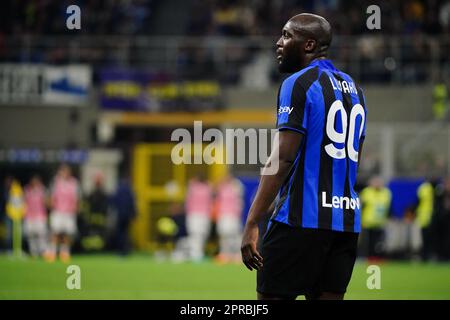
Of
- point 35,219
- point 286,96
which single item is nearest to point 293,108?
point 286,96

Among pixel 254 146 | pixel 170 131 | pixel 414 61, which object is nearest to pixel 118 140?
pixel 170 131

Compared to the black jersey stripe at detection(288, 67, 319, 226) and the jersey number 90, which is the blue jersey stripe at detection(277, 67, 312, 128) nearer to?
the black jersey stripe at detection(288, 67, 319, 226)

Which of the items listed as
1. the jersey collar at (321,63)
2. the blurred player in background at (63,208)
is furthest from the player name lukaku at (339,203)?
the blurred player in background at (63,208)

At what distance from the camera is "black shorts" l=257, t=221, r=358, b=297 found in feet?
18.3

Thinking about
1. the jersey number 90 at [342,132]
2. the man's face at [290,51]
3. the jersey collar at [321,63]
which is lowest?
the jersey number 90 at [342,132]

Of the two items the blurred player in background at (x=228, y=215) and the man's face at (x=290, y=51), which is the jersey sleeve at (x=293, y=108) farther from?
the blurred player in background at (x=228, y=215)

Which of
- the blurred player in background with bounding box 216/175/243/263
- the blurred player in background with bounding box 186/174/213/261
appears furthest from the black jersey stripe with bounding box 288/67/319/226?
the blurred player in background with bounding box 186/174/213/261

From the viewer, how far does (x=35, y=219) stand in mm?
23188

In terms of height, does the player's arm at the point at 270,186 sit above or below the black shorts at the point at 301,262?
above

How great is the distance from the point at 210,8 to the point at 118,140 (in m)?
5.56

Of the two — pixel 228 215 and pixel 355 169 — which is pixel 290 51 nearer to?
pixel 355 169

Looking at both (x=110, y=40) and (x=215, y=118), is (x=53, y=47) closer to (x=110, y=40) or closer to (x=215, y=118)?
(x=110, y=40)

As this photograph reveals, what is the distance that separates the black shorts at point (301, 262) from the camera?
557 centimetres

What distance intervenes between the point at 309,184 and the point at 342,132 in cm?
36
